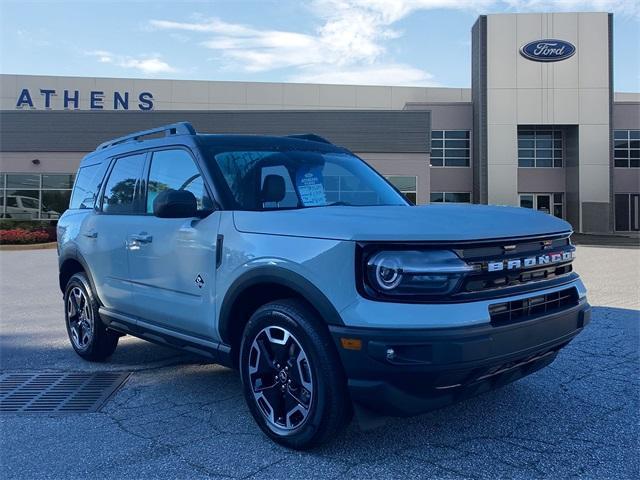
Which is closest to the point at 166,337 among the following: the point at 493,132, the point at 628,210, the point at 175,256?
the point at 175,256

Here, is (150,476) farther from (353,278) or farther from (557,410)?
(557,410)

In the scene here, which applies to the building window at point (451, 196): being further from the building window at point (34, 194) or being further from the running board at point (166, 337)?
the running board at point (166, 337)

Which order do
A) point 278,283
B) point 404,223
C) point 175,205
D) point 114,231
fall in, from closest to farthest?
point 404,223 < point 278,283 < point 175,205 < point 114,231

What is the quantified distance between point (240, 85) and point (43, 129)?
19.5 m

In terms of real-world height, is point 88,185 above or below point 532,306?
above

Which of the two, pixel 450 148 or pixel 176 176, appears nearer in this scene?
pixel 176 176

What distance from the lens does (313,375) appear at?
3000mm

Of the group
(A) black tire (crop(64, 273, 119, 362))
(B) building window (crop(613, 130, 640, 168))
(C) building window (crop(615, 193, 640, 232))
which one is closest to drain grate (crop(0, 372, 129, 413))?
(A) black tire (crop(64, 273, 119, 362))

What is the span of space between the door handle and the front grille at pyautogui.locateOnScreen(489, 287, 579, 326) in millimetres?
2560

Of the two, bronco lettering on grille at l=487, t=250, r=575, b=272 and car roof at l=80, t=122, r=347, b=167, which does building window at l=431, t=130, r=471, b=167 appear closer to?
car roof at l=80, t=122, r=347, b=167

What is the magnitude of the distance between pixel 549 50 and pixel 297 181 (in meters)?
33.9

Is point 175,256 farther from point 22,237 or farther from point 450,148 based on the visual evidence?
point 450,148

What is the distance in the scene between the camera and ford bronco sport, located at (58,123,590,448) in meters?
2.75

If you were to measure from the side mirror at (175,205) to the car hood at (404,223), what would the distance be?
348 mm
